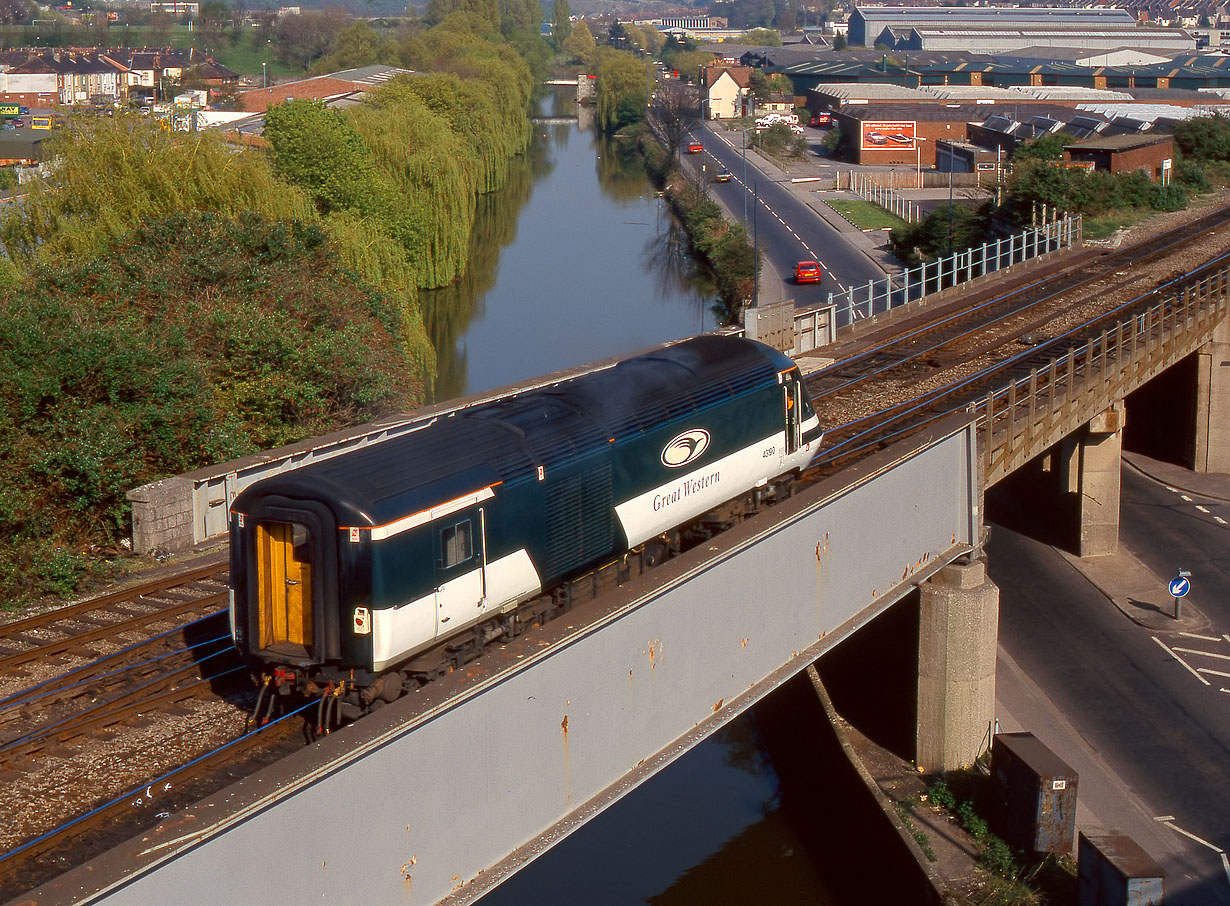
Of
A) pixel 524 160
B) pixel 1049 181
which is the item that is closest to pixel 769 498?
pixel 1049 181

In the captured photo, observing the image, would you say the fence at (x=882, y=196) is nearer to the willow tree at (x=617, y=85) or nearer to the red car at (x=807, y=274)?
the red car at (x=807, y=274)

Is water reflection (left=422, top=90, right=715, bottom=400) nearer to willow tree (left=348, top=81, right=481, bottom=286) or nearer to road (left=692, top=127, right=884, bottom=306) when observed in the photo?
willow tree (left=348, top=81, right=481, bottom=286)

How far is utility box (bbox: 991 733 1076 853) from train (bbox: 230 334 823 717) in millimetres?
4644

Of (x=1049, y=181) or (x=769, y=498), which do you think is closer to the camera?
(x=769, y=498)

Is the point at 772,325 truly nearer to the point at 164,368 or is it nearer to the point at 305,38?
the point at 164,368

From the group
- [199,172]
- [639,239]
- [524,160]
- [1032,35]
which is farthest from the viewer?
[1032,35]

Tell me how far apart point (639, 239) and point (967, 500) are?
180 ft

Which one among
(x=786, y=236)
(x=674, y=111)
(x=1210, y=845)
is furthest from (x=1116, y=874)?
(x=674, y=111)

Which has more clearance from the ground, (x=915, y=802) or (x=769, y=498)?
(x=769, y=498)

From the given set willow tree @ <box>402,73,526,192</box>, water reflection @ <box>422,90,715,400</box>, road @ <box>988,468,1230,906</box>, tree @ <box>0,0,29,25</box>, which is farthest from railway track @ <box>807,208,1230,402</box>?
tree @ <box>0,0,29,25</box>

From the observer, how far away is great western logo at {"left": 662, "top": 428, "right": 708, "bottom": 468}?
14538 millimetres

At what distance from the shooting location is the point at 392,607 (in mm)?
10812

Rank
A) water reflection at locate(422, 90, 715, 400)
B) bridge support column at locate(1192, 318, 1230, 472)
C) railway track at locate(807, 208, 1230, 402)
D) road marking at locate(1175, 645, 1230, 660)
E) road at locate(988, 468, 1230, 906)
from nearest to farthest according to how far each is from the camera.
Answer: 1. road at locate(988, 468, 1230, 906)
2. road marking at locate(1175, 645, 1230, 660)
3. railway track at locate(807, 208, 1230, 402)
4. bridge support column at locate(1192, 318, 1230, 472)
5. water reflection at locate(422, 90, 715, 400)

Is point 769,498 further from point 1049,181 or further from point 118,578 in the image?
point 1049,181
